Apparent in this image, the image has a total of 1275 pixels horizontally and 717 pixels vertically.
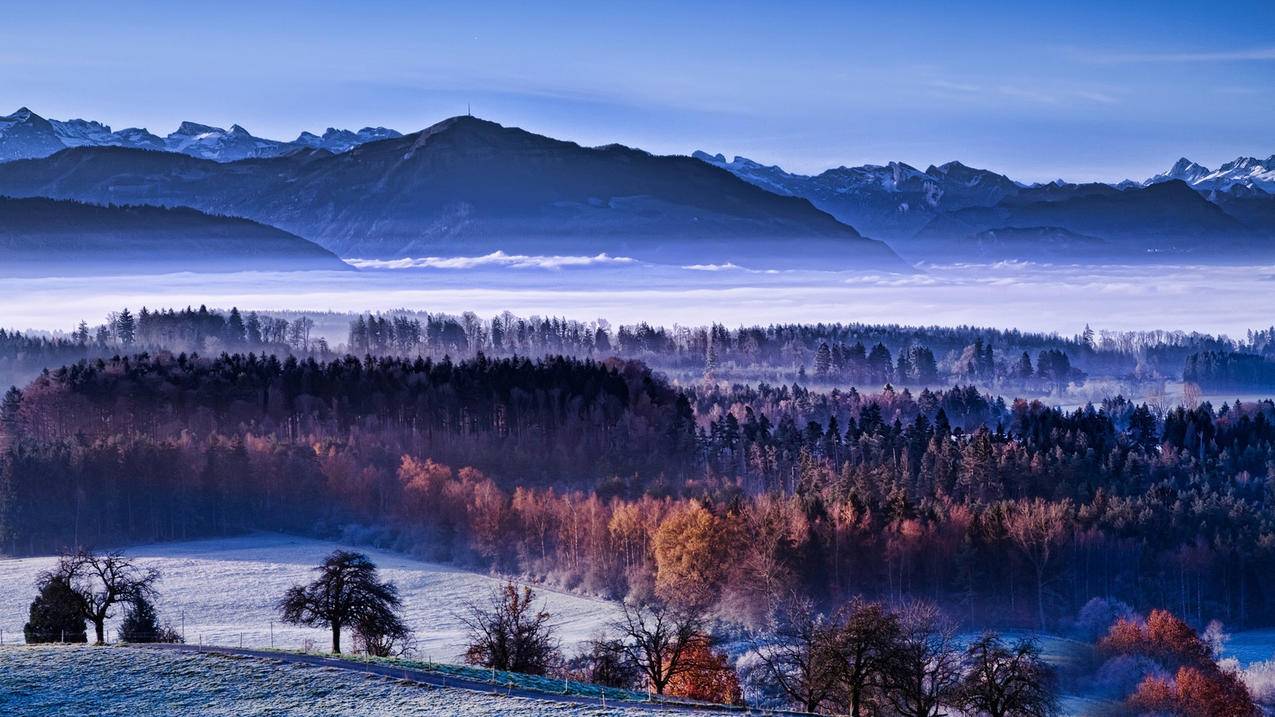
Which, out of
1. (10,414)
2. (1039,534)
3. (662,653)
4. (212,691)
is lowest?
(662,653)

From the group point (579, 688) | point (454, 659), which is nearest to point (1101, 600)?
point (454, 659)

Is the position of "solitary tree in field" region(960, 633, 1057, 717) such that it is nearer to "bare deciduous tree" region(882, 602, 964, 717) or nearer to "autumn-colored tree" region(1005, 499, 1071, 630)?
"bare deciduous tree" region(882, 602, 964, 717)

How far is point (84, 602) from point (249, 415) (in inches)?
3834

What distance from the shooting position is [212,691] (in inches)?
2496

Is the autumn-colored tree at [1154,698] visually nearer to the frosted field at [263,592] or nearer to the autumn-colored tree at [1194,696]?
the autumn-colored tree at [1194,696]

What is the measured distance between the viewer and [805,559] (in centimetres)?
11356

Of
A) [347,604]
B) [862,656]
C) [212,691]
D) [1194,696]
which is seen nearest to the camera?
[212,691]

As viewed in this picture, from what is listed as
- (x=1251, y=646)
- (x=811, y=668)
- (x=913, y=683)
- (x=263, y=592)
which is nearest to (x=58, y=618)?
(x=263, y=592)

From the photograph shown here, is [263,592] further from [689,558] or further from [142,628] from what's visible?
[689,558]

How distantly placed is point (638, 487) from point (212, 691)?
3378 inches

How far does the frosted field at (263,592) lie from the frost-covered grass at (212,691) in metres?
19.1

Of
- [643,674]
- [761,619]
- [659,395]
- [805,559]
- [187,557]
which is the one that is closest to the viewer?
[643,674]

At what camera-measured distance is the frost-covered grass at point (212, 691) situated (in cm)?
6016

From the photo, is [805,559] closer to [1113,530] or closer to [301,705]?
[1113,530]
